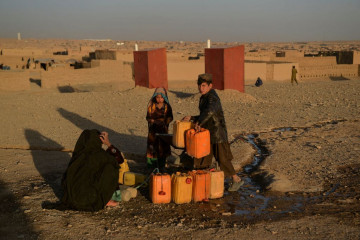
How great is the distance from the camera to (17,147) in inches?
328

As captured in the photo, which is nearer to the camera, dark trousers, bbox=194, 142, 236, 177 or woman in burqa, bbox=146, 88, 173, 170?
dark trousers, bbox=194, 142, 236, 177

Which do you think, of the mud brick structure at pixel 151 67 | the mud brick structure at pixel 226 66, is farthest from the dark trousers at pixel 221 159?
the mud brick structure at pixel 151 67

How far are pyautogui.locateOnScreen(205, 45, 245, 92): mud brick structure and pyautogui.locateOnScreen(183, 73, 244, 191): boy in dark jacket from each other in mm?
9588

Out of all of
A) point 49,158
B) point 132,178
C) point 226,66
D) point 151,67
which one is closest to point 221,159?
point 132,178

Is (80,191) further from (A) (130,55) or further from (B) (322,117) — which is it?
(A) (130,55)

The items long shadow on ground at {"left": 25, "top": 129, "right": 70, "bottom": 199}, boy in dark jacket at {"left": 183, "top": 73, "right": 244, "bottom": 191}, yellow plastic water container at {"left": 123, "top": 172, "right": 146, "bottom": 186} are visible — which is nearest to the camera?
boy in dark jacket at {"left": 183, "top": 73, "right": 244, "bottom": 191}

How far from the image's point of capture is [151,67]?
55.9 ft

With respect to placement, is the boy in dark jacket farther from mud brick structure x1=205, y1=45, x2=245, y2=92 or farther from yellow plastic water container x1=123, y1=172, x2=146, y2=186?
mud brick structure x1=205, y1=45, x2=245, y2=92

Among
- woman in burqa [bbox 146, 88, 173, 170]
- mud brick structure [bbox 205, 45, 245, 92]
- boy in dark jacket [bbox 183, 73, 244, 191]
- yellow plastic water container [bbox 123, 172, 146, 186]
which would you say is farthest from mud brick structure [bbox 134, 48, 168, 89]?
boy in dark jacket [bbox 183, 73, 244, 191]

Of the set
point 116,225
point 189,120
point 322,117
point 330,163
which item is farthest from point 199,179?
point 322,117

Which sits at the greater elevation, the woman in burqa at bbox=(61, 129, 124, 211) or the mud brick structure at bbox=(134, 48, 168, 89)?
the mud brick structure at bbox=(134, 48, 168, 89)

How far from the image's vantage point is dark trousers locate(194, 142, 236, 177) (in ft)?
18.1

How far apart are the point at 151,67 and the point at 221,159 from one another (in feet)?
39.1

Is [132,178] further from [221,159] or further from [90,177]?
[221,159]
